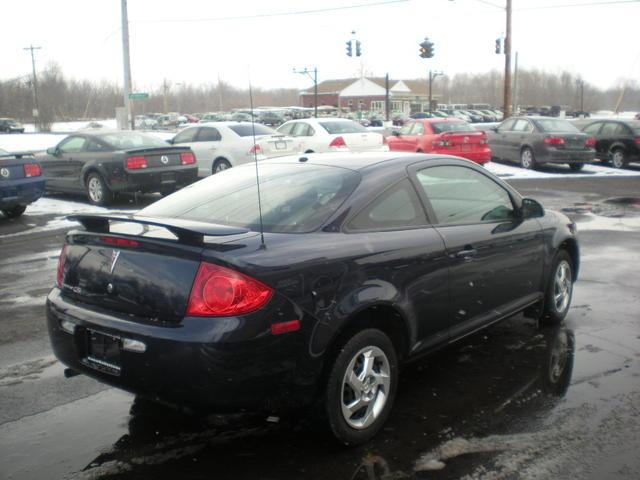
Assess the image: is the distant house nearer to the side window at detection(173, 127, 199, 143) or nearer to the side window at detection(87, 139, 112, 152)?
the side window at detection(173, 127, 199, 143)

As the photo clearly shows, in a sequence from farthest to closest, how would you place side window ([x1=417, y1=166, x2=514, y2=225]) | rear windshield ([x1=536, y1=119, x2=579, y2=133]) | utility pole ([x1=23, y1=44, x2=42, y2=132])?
utility pole ([x1=23, y1=44, x2=42, y2=132]) → rear windshield ([x1=536, y1=119, x2=579, y2=133]) → side window ([x1=417, y1=166, x2=514, y2=225])

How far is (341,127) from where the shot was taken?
1792 centimetres

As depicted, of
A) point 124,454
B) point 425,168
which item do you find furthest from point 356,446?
point 425,168

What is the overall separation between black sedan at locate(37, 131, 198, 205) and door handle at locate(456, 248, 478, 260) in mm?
9938

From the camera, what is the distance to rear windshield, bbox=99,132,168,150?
550 inches

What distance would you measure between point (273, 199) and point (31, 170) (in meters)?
9.23

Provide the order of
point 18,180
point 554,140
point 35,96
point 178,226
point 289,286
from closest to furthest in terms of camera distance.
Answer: point 289,286, point 178,226, point 18,180, point 554,140, point 35,96

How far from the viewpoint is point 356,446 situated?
363 cm

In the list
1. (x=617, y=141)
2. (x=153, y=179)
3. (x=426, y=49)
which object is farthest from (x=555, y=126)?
(x=153, y=179)

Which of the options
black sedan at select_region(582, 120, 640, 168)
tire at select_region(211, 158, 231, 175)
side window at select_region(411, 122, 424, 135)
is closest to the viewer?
tire at select_region(211, 158, 231, 175)

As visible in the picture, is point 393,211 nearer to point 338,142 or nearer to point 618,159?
point 338,142

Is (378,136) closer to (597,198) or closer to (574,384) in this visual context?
(597,198)

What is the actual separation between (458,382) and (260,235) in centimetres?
186

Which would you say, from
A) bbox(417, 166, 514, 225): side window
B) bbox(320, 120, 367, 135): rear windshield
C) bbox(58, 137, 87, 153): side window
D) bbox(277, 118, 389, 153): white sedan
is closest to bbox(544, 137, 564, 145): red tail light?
bbox(277, 118, 389, 153): white sedan
